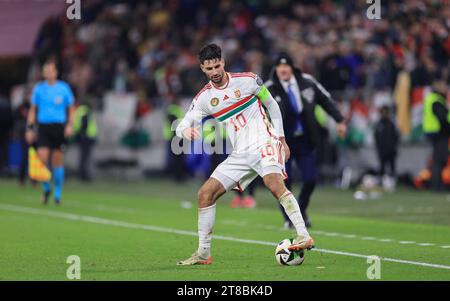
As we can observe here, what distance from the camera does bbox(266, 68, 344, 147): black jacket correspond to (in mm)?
15586

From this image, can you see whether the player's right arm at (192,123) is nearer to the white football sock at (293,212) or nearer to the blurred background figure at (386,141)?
the white football sock at (293,212)

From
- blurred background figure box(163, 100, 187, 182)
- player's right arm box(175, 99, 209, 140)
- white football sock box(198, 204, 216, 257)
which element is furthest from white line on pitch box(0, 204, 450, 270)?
blurred background figure box(163, 100, 187, 182)

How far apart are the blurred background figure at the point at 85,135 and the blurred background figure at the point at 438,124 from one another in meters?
9.99

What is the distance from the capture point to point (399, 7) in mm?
27688

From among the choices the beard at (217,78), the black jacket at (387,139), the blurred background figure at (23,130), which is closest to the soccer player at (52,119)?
the blurred background figure at (23,130)

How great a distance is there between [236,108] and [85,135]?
20369mm

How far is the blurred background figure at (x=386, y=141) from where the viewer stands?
2566 cm

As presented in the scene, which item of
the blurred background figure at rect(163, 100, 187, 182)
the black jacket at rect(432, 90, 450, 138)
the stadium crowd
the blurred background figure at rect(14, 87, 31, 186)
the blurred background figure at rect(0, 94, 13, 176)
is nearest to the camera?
the black jacket at rect(432, 90, 450, 138)

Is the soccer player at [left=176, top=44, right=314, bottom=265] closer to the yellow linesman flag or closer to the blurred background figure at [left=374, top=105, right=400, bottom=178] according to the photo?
the yellow linesman flag

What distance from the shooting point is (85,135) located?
31.3m

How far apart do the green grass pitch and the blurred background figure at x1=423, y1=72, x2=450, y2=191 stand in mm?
1253

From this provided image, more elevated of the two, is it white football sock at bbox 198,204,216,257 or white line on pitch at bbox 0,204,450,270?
white football sock at bbox 198,204,216,257

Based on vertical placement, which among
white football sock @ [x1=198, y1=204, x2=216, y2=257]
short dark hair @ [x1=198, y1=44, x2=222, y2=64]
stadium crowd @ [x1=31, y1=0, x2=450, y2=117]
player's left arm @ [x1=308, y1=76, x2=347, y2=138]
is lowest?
white football sock @ [x1=198, y1=204, x2=216, y2=257]
